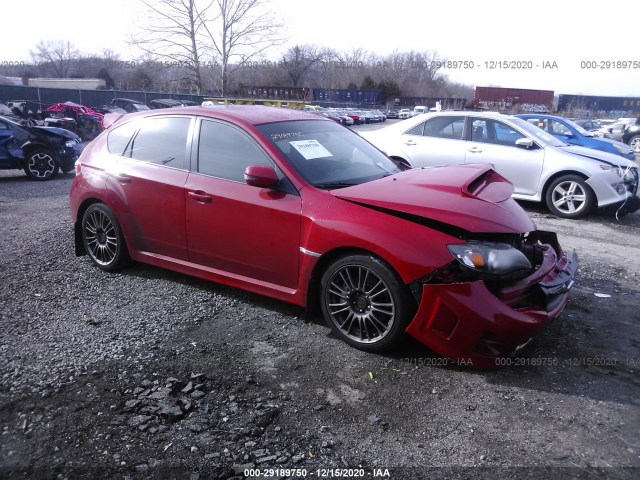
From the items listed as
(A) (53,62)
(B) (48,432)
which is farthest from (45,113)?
(A) (53,62)

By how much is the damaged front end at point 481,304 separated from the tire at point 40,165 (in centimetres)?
1090

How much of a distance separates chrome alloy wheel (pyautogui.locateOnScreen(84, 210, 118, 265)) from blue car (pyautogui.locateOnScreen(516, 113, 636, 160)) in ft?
35.4

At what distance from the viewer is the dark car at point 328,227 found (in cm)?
336

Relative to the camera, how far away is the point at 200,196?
14.3 feet

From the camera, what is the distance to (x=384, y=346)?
11.9 feet

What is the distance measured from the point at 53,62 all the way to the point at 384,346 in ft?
333

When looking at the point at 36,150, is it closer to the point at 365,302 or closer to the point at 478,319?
the point at 365,302

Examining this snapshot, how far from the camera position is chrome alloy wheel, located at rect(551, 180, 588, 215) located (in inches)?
330

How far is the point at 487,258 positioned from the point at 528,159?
19.3ft

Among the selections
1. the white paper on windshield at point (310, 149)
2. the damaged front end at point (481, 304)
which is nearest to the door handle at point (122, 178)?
the white paper on windshield at point (310, 149)

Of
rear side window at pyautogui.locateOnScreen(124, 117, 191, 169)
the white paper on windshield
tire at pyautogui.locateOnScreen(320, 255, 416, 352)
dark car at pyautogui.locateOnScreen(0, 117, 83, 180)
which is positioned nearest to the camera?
tire at pyautogui.locateOnScreen(320, 255, 416, 352)

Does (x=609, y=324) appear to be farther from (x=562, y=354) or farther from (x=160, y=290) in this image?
(x=160, y=290)

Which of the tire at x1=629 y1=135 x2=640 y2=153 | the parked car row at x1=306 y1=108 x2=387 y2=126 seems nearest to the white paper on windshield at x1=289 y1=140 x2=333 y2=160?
the tire at x1=629 y1=135 x2=640 y2=153

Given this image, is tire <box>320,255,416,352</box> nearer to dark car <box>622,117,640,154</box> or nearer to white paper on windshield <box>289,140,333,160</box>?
white paper on windshield <box>289,140,333,160</box>
